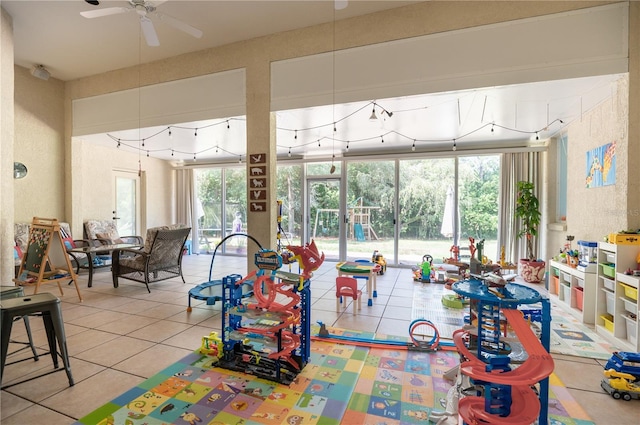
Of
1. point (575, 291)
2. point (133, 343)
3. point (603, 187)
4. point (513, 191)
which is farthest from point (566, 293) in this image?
point (133, 343)

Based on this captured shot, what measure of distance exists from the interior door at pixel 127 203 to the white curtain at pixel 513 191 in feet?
27.6

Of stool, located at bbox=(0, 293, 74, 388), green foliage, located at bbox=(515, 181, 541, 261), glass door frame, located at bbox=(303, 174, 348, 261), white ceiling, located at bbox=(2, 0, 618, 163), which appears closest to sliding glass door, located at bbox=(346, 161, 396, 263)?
glass door frame, located at bbox=(303, 174, 348, 261)

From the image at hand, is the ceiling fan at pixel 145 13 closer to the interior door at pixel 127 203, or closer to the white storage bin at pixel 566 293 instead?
the white storage bin at pixel 566 293

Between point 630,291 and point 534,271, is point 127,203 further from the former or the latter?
point 630,291

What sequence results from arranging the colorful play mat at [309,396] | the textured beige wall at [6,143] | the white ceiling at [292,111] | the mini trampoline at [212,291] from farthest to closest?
the textured beige wall at [6,143]
the white ceiling at [292,111]
the mini trampoline at [212,291]
the colorful play mat at [309,396]

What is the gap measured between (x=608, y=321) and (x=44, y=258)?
609cm

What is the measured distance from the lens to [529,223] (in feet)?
18.3

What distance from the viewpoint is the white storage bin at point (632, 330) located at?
2595mm

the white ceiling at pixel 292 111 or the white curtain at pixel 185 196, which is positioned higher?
the white ceiling at pixel 292 111

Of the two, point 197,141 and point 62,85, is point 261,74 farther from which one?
point 62,85

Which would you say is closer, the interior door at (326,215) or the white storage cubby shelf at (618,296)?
the white storage cubby shelf at (618,296)

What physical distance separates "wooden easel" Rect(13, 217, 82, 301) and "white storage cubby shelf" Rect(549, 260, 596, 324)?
5958mm

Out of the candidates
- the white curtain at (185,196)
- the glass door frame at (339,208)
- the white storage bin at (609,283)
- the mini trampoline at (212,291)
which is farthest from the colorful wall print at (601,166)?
the white curtain at (185,196)

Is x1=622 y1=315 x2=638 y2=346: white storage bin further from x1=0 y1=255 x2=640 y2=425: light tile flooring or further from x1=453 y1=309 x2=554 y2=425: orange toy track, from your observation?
x1=453 y1=309 x2=554 y2=425: orange toy track
